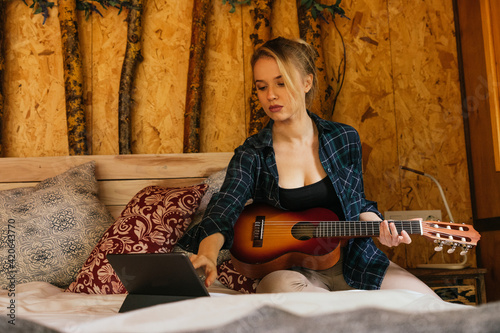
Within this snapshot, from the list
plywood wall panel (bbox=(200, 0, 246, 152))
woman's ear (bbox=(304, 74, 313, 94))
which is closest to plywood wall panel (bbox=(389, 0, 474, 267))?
plywood wall panel (bbox=(200, 0, 246, 152))

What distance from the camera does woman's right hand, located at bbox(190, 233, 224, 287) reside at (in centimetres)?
141

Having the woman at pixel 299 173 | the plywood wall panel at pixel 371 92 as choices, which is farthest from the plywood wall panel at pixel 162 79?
the woman at pixel 299 173

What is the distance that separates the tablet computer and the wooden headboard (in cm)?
155

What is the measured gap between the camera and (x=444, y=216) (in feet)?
9.52

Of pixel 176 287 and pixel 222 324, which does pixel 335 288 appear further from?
pixel 222 324

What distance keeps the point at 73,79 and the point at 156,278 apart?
2.13 meters

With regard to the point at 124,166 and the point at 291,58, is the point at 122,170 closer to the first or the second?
the point at 124,166

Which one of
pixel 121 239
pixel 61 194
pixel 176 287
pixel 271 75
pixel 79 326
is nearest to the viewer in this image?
pixel 79 326

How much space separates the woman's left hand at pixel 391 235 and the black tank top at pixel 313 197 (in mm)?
273

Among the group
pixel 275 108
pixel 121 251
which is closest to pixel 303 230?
pixel 275 108

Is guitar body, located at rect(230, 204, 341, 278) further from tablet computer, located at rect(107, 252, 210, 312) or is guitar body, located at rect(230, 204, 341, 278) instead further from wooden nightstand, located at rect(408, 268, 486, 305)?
wooden nightstand, located at rect(408, 268, 486, 305)

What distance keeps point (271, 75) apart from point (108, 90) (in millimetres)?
1485

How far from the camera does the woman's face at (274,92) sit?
1.94 metres

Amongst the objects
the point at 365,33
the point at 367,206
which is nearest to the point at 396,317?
the point at 367,206
